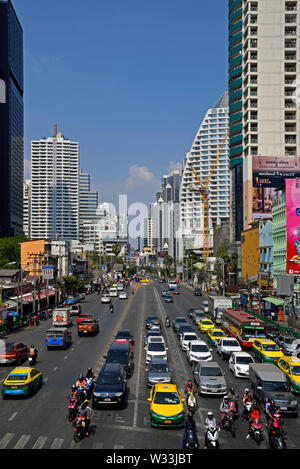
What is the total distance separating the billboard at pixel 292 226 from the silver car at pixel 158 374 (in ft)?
124

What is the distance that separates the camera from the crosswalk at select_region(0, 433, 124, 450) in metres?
16.8

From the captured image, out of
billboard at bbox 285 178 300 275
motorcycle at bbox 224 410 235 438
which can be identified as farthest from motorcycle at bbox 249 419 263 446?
billboard at bbox 285 178 300 275

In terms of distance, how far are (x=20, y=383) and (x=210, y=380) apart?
9526 millimetres

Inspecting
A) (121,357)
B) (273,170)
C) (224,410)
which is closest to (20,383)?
(121,357)

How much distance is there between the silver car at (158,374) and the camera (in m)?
25.3

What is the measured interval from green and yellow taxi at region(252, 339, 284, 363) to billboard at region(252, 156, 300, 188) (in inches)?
2771

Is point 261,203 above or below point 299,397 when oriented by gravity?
above

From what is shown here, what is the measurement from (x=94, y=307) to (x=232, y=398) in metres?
58.6

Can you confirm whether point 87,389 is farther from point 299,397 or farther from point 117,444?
point 299,397

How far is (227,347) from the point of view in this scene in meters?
34.2

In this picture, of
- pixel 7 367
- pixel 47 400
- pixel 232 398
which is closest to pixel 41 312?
pixel 7 367

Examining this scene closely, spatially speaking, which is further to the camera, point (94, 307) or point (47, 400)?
point (94, 307)

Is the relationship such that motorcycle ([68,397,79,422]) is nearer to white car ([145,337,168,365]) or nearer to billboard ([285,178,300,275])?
white car ([145,337,168,365])

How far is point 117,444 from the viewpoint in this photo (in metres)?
17.1
